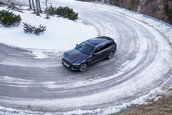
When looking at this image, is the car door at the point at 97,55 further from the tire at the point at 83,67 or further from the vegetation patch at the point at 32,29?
the vegetation patch at the point at 32,29

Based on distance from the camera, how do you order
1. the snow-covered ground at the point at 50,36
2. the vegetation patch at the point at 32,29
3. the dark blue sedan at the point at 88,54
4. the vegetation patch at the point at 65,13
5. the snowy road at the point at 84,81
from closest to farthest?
the snowy road at the point at 84,81 < the dark blue sedan at the point at 88,54 < the snow-covered ground at the point at 50,36 < the vegetation patch at the point at 32,29 < the vegetation patch at the point at 65,13

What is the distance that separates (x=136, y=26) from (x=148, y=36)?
11.1 feet

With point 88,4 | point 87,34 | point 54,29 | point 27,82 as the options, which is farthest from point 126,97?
point 88,4

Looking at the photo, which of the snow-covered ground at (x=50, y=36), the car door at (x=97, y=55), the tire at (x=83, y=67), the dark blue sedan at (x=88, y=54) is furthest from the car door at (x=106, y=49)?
the snow-covered ground at (x=50, y=36)

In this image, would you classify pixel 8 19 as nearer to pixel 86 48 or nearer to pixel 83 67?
pixel 86 48

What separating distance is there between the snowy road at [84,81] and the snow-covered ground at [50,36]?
1.00 metres

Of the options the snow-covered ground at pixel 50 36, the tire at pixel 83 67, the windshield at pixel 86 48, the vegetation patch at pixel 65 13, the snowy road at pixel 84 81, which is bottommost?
the snowy road at pixel 84 81

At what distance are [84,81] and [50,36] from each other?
7.18m

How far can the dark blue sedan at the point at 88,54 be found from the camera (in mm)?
11903

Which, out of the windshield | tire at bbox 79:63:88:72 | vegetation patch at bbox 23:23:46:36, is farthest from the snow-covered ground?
tire at bbox 79:63:88:72

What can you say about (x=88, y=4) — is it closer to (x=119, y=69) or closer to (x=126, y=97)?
(x=119, y=69)

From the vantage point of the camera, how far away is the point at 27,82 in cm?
1080

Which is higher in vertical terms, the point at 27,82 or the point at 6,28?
the point at 6,28

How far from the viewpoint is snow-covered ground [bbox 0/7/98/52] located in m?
15.2
